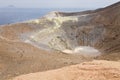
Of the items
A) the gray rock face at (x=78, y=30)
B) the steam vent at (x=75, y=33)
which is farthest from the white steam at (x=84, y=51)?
the gray rock face at (x=78, y=30)

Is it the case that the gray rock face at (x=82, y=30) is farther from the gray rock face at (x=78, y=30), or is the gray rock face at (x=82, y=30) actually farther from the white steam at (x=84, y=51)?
the white steam at (x=84, y=51)

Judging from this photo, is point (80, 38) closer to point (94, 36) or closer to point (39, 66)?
point (94, 36)

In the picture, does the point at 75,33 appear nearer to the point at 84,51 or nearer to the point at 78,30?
the point at 78,30

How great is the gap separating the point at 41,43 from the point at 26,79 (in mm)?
31170

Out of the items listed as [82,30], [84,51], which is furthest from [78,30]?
[84,51]

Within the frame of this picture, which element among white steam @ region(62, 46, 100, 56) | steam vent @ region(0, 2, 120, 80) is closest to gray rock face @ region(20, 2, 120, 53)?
steam vent @ region(0, 2, 120, 80)

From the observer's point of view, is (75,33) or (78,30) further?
(78,30)

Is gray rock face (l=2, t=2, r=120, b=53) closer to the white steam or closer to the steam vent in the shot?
the steam vent

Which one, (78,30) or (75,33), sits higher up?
(78,30)

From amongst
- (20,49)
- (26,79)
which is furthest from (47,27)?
(26,79)

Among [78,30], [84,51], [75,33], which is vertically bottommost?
[84,51]

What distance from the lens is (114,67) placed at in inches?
652

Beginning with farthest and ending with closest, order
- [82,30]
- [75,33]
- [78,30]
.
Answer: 1. [78,30]
2. [75,33]
3. [82,30]

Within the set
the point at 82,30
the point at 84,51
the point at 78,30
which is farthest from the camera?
the point at 78,30
